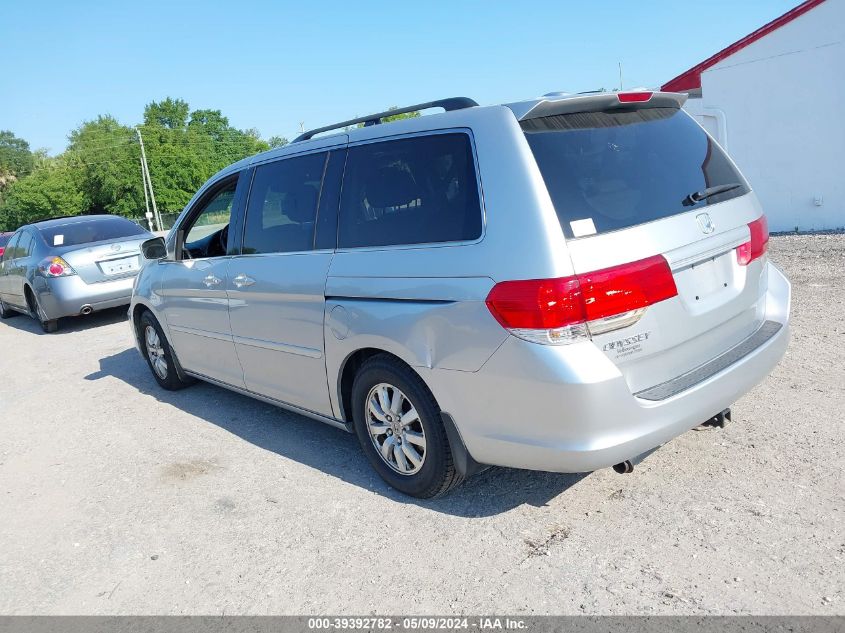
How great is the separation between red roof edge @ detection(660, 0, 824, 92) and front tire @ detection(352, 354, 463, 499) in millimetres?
11050

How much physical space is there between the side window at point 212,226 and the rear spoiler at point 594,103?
2.68m

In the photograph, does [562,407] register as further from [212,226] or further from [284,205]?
[212,226]

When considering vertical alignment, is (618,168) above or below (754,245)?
above

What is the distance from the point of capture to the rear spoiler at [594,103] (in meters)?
3.10

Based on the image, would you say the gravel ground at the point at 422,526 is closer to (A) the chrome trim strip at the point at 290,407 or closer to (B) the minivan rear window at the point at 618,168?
(A) the chrome trim strip at the point at 290,407

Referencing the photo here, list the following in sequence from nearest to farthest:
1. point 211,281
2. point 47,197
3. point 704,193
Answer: point 704,193 < point 211,281 < point 47,197

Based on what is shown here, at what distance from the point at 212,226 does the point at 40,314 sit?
6230mm

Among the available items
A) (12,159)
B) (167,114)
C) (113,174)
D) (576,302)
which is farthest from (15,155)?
(576,302)

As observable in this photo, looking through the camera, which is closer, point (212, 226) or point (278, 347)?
point (278, 347)

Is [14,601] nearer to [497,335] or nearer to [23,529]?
[23,529]

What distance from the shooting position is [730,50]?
1193 cm

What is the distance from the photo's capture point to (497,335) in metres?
2.94

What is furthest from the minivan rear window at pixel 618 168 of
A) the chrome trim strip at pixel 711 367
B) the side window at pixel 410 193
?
the chrome trim strip at pixel 711 367

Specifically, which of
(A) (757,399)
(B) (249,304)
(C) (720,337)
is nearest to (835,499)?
(C) (720,337)
